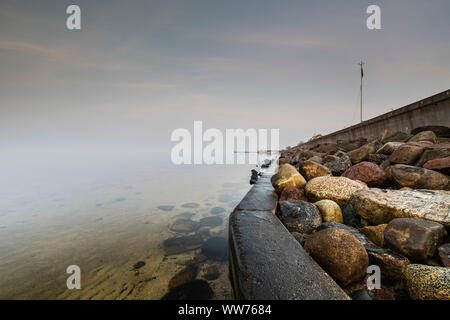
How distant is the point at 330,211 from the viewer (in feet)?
7.51

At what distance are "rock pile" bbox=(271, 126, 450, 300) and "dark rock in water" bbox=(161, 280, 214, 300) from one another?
154cm

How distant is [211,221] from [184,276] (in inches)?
108

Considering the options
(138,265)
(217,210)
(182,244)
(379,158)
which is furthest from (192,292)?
(379,158)

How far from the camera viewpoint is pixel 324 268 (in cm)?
141

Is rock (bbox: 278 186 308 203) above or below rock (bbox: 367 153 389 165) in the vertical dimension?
below

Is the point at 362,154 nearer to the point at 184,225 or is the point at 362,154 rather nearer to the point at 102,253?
the point at 184,225

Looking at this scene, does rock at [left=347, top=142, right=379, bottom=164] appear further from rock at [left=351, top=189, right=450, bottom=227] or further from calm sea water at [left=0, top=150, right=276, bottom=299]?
calm sea water at [left=0, top=150, right=276, bottom=299]

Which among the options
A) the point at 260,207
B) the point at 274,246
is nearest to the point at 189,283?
the point at 260,207

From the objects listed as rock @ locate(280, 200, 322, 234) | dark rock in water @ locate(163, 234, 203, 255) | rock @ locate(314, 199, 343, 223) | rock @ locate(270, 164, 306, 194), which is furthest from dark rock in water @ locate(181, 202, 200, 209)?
rock @ locate(314, 199, 343, 223)

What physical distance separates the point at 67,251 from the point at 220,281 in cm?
470

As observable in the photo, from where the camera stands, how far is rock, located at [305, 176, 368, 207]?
2531mm

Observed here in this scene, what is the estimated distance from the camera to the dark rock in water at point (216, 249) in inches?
132

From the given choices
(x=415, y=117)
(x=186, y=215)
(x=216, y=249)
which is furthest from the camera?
(x=186, y=215)

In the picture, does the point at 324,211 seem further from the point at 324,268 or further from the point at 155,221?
the point at 155,221
